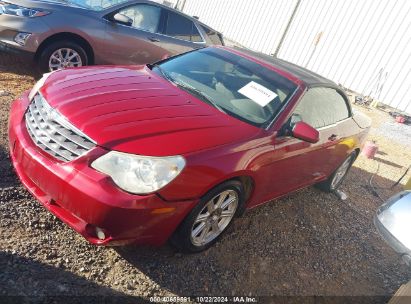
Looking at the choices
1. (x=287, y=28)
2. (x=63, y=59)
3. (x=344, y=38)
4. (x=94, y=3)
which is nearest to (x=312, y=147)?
(x=63, y=59)

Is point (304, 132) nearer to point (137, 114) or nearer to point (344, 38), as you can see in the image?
point (137, 114)

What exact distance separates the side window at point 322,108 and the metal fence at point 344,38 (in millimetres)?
6851

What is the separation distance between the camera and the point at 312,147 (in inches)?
158

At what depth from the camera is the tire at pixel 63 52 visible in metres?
5.47

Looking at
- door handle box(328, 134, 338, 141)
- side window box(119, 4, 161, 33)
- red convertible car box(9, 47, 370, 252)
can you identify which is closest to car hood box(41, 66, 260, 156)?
red convertible car box(9, 47, 370, 252)

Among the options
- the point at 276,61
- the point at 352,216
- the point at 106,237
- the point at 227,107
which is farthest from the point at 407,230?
the point at 106,237

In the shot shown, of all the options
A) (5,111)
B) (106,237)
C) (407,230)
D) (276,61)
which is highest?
(276,61)

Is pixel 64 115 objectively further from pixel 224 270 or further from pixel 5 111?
pixel 5 111

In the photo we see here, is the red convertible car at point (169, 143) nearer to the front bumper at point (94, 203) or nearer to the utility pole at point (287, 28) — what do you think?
the front bumper at point (94, 203)

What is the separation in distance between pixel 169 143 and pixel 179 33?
480cm

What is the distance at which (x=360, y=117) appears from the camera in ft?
17.8

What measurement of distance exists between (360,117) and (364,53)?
21.7 ft

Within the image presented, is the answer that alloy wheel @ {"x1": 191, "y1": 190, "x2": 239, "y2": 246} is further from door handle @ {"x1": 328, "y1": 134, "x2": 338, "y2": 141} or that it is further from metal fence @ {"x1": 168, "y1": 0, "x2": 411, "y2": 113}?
metal fence @ {"x1": 168, "y1": 0, "x2": 411, "y2": 113}

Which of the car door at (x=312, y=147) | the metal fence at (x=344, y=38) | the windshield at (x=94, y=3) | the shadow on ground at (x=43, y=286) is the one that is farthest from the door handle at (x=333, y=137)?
the metal fence at (x=344, y=38)
